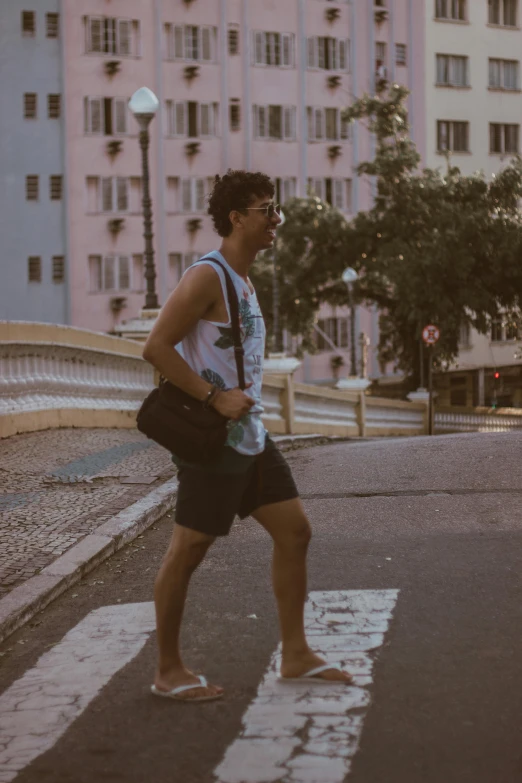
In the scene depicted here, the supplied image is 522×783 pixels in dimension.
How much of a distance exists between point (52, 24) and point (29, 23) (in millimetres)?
877

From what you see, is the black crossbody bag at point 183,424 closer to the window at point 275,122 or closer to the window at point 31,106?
the window at point 31,106

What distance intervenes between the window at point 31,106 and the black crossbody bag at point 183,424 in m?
54.3

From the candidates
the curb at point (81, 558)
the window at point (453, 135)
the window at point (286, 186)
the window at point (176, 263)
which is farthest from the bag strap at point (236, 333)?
the window at point (453, 135)

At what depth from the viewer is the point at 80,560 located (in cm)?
834

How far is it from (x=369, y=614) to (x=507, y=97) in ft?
217

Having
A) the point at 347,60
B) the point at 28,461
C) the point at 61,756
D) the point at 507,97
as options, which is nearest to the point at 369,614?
the point at 61,756

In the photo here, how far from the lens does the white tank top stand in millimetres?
5438

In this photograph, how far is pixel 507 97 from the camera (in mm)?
70250

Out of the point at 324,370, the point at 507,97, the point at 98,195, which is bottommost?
the point at 324,370

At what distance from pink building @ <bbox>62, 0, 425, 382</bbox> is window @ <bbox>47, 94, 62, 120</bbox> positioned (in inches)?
13.3

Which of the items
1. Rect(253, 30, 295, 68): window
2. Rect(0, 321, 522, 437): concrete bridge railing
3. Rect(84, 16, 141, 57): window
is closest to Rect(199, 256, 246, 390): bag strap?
Rect(0, 321, 522, 437): concrete bridge railing

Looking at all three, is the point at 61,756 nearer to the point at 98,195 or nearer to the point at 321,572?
the point at 321,572

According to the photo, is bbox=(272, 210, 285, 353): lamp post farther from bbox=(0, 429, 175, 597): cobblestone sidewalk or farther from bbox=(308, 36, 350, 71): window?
bbox=(0, 429, 175, 597): cobblestone sidewalk

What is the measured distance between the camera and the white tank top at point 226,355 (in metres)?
5.44
